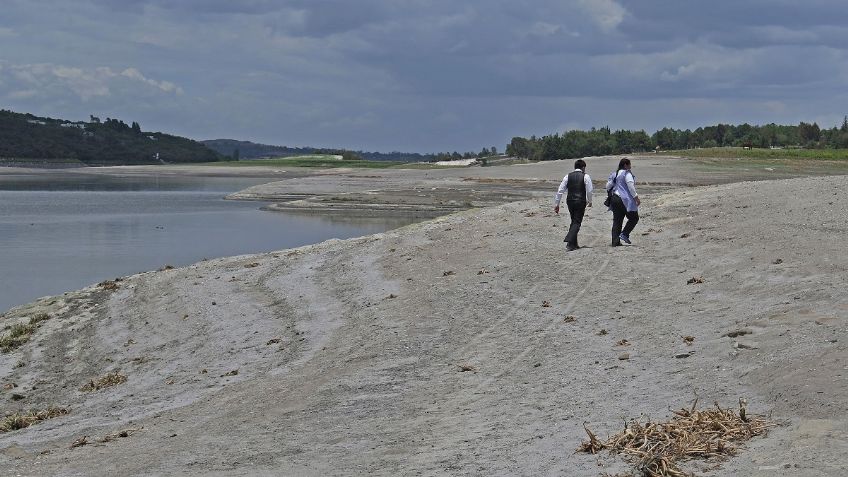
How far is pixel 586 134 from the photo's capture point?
13800 cm

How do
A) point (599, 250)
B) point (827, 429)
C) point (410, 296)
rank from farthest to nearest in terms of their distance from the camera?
point (599, 250) < point (410, 296) < point (827, 429)

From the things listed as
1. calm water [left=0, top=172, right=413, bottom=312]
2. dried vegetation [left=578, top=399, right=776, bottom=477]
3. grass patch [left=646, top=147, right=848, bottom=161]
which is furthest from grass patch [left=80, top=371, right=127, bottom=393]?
grass patch [left=646, top=147, right=848, bottom=161]

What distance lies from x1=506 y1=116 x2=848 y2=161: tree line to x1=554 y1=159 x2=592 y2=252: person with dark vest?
102 metres

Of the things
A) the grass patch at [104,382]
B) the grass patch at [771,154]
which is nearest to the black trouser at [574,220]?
the grass patch at [104,382]

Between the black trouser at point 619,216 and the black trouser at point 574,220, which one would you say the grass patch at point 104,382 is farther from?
the black trouser at point 619,216

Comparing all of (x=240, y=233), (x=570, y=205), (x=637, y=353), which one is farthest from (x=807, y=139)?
(x=637, y=353)

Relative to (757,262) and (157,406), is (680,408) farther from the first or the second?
(757,262)

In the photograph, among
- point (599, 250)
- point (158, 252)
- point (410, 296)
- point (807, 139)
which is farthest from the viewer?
point (807, 139)

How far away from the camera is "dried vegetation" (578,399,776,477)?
7.34 m

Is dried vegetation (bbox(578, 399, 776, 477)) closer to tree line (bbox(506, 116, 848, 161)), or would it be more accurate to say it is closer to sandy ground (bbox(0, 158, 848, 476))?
sandy ground (bbox(0, 158, 848, 476))

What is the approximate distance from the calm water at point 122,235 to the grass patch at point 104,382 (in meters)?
9.83

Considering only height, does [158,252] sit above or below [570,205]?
below

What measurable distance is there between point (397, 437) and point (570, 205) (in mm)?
11546

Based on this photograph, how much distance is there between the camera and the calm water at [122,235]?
28859 millimetres
